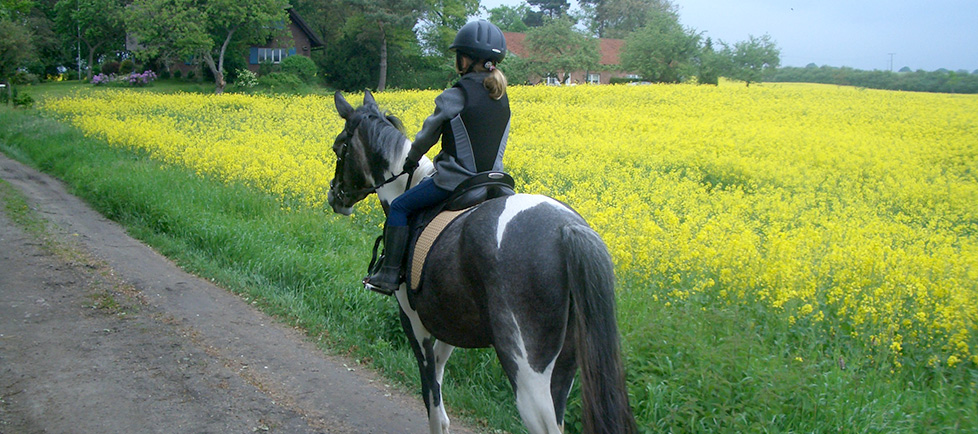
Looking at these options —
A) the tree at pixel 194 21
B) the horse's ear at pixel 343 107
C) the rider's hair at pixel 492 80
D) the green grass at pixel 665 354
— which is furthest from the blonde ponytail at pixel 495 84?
the tree at pixel 194 21

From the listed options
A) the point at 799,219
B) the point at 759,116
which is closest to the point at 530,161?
the point at 799,219

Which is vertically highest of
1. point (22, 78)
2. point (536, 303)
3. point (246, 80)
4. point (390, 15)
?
point (390, 15)

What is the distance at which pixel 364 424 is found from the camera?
4.32m

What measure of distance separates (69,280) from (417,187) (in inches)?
206

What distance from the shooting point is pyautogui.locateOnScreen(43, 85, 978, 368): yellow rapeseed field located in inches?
195

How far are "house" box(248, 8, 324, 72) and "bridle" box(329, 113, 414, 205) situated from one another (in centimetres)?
4778

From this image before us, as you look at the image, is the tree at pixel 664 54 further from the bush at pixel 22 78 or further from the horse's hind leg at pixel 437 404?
the horse's hind leg at pixel 437 404

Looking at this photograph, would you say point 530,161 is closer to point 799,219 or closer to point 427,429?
point 799,219

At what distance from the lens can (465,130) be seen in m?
3.45

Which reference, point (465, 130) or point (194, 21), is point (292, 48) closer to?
point (194, 21)

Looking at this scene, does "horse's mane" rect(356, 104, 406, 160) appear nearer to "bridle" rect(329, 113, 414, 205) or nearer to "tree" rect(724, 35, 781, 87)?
"bridle" rect(329, 113, 414, 205)

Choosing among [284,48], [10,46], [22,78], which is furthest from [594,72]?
[22,78]

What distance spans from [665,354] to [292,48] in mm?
50192

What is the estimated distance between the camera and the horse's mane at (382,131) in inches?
158
